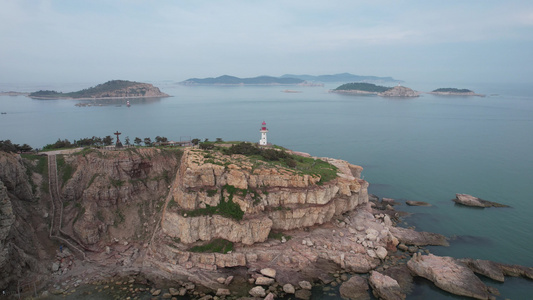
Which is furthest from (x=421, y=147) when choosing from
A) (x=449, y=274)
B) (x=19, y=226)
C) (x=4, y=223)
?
(x=4, y=223)

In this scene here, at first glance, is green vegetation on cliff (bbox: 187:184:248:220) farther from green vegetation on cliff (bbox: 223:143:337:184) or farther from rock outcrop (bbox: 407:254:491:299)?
rock outcrop (bbox: 407:254:491:299)

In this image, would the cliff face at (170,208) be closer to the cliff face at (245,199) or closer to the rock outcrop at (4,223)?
the cliff face at (245,199)

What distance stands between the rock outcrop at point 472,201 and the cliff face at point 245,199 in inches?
779

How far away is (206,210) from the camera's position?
2619cm

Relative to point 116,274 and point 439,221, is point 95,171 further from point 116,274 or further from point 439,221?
point 439,221

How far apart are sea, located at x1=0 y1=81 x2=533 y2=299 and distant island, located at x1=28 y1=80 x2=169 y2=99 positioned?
125ft

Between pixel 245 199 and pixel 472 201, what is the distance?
30478 mm

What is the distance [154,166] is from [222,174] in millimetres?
9403

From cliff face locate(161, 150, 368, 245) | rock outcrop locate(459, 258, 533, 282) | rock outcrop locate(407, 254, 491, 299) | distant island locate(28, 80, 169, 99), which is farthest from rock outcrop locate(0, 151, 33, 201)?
distant island locate(28, 80, 169, 99)

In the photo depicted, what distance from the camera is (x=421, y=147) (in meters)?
65.5

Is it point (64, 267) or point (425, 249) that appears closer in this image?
→ point (64, 267)

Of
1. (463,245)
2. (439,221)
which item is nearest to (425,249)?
(463,245)

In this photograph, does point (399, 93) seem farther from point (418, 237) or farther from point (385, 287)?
point (385, 287)

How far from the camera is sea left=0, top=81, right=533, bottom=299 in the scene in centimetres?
3033
